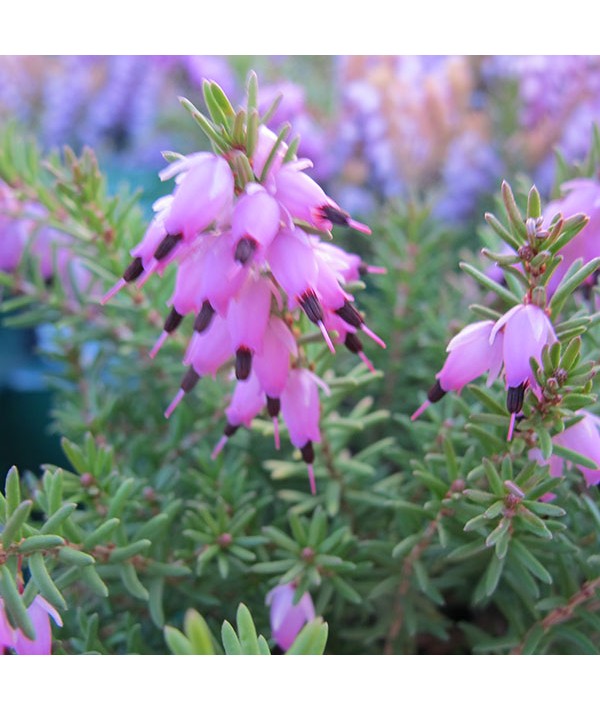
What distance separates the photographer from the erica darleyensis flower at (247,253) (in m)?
0.49

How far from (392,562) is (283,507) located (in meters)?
0.16

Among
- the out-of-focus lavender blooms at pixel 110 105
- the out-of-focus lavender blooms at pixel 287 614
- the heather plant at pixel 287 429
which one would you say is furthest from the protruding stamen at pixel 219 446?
the out-of-focus lavender blooms at pixel 110 105

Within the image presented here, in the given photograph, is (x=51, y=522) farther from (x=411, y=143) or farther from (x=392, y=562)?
(x=411, y=143)

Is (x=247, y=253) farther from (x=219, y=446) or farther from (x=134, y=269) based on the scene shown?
(x=219, y=446)

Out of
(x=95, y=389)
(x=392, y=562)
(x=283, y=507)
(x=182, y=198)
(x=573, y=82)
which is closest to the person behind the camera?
(x=182, y=198)

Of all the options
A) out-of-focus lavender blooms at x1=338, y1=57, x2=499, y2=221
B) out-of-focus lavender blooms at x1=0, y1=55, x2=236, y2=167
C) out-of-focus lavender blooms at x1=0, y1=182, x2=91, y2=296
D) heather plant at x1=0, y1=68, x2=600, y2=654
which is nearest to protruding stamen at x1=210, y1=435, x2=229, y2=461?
heather plant at x1=0, y1=68, x2=600, y2=654

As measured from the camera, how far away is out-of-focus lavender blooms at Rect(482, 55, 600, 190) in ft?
5.51

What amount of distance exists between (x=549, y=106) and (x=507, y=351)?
1.47 m

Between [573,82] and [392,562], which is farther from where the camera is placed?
[573,82]

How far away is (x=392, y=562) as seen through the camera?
2.40 ft

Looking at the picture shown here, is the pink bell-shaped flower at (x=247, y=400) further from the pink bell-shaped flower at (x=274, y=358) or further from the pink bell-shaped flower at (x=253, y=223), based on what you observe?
the pink bell-shaped flower at (x=253, y=223)

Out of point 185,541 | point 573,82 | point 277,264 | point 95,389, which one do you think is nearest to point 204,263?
point 277,264

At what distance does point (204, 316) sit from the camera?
0.52 metres

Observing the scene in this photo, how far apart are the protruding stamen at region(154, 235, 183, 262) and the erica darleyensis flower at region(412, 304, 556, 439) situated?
202 millimetres
